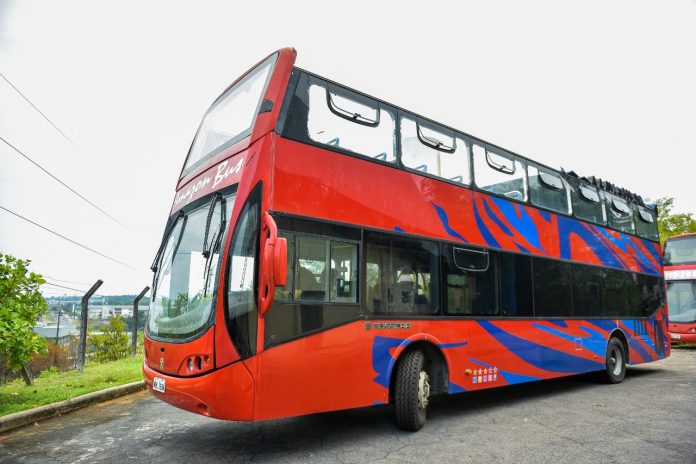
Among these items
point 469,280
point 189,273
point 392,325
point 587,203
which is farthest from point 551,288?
point 189,273

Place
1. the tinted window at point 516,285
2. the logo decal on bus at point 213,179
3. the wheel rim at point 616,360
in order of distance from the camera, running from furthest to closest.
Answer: the wheel rim at point 616,360, the tinted window at point 516,285, the logo decal on bus at point 213,179

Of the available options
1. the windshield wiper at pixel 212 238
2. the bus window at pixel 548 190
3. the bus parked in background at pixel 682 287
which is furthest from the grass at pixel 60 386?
the bus parked in background at pixel 682 287

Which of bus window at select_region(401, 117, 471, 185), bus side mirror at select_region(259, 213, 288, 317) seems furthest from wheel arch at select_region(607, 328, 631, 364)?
bus side mirror at select_region(259, 213, 288, 317)

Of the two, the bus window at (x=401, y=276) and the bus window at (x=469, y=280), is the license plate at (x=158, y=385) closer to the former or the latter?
the bus window at (x=401, y=276)

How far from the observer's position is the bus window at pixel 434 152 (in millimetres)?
6375

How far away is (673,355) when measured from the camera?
1594 cm

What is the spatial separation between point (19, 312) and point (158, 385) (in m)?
3.29

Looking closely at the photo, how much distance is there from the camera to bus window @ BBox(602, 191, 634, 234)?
34.4 ft

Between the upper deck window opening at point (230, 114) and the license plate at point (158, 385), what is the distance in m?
2.54

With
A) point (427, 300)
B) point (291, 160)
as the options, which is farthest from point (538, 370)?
point (291, 160)

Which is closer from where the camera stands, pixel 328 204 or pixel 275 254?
pixel 275 254

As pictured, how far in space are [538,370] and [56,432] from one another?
678cm

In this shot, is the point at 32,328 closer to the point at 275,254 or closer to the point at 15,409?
the point at 15,409

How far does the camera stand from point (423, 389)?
5766 mm
